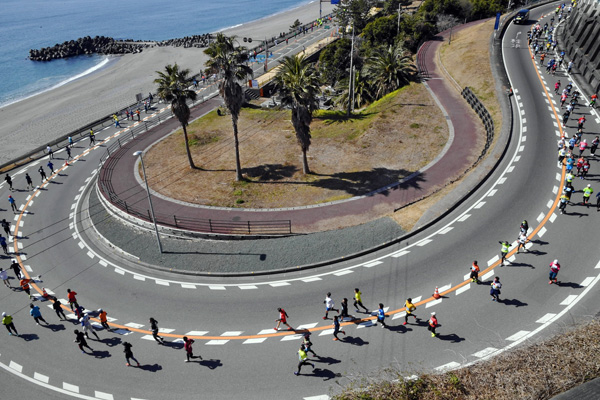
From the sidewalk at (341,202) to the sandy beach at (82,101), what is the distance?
77.6ft

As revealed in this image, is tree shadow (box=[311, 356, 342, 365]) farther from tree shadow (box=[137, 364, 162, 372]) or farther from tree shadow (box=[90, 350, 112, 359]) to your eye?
tree shadow (box=[90, 350, 112, 359])

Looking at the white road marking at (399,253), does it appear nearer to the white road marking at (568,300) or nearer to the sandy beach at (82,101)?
the white road marking at (568,300)

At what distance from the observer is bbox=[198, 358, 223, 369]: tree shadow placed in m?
20.2

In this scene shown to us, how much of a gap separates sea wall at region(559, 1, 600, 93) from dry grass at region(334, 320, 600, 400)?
38.4m

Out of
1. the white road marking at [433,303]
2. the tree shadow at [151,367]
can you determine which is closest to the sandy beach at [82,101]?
the tree shadow at [151,367]

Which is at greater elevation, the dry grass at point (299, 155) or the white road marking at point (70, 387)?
the dry grass at point (299, 155)

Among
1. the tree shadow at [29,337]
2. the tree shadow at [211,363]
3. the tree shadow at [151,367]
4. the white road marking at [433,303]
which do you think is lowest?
the tree shadow at [29,337]

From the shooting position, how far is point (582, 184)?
99.1 feet

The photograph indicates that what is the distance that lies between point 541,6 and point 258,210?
9187cm

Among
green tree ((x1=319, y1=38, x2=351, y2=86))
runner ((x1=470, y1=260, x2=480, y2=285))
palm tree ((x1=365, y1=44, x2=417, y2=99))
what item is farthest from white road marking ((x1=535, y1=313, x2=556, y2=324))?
green tree ((x1=319, y1=38, x2=351, y2=86))

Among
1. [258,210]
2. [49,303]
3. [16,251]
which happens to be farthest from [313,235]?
[16,251]

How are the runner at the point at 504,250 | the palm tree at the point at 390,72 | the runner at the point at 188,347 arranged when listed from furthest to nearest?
the palm tree at the point at 390,72, the runner at the point at 504,250, the runner at the point at 188,347

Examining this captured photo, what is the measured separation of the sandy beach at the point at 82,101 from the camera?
61.5 meters

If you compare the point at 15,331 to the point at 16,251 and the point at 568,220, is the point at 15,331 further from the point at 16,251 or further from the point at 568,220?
the point at 568,220
